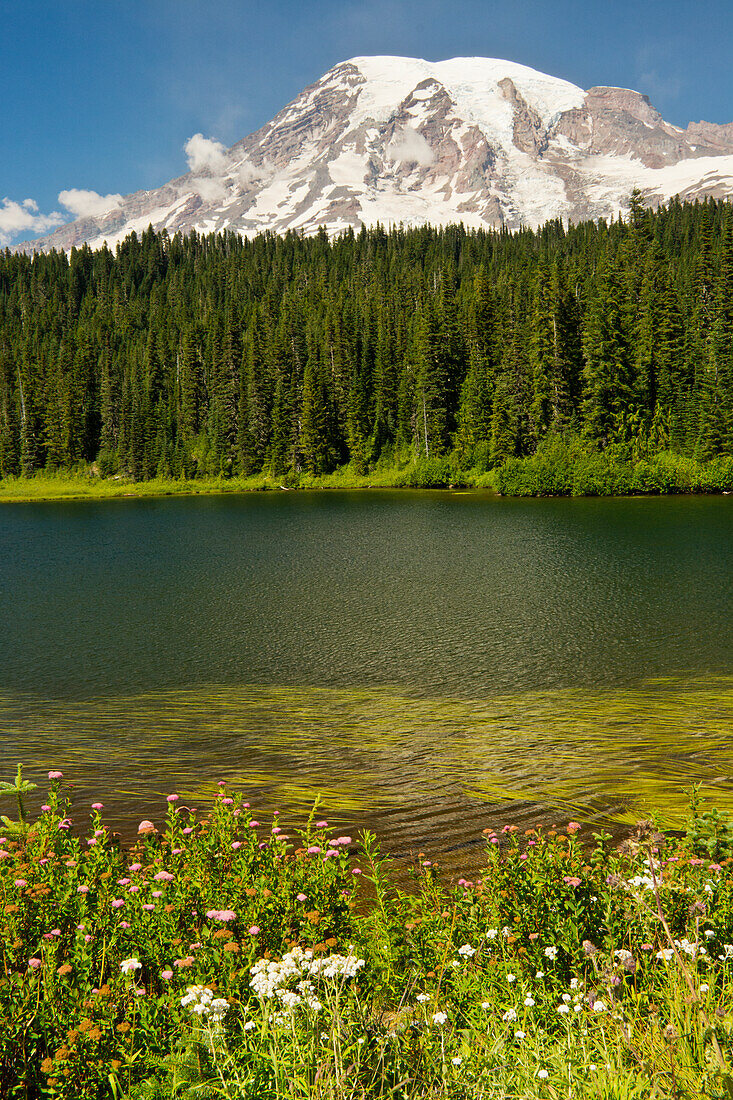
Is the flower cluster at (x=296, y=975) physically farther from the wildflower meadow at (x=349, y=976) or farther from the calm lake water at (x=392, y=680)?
the calm lake water at (x=392, y=680)

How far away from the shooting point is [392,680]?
49.2ft

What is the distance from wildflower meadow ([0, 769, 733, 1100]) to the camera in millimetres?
Result: 3408

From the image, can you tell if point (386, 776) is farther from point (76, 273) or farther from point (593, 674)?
point (76, 273)

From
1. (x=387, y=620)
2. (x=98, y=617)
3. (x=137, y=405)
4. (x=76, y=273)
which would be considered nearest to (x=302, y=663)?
(x=387, y=620)

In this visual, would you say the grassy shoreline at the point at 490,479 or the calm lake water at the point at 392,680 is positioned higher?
the grassy shoreline at the point at 490,479

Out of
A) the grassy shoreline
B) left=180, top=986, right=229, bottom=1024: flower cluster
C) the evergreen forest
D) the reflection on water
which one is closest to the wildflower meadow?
left=180, top=986, right=229, bottom=1024: flower cluster

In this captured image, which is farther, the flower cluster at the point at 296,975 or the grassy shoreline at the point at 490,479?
the grassy shoreline at the point at 490,479

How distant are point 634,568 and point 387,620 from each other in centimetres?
1165

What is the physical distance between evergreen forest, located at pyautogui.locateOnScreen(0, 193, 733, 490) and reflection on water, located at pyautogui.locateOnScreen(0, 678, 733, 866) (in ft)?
208

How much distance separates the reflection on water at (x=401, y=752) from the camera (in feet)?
28.9

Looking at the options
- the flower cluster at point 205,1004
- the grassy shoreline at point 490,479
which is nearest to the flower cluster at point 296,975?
the flower cluster at point 205,1004

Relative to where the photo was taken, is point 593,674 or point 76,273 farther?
point 76,273

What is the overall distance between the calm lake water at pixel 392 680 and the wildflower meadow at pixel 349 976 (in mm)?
2526

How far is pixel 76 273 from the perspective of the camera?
582 ft
